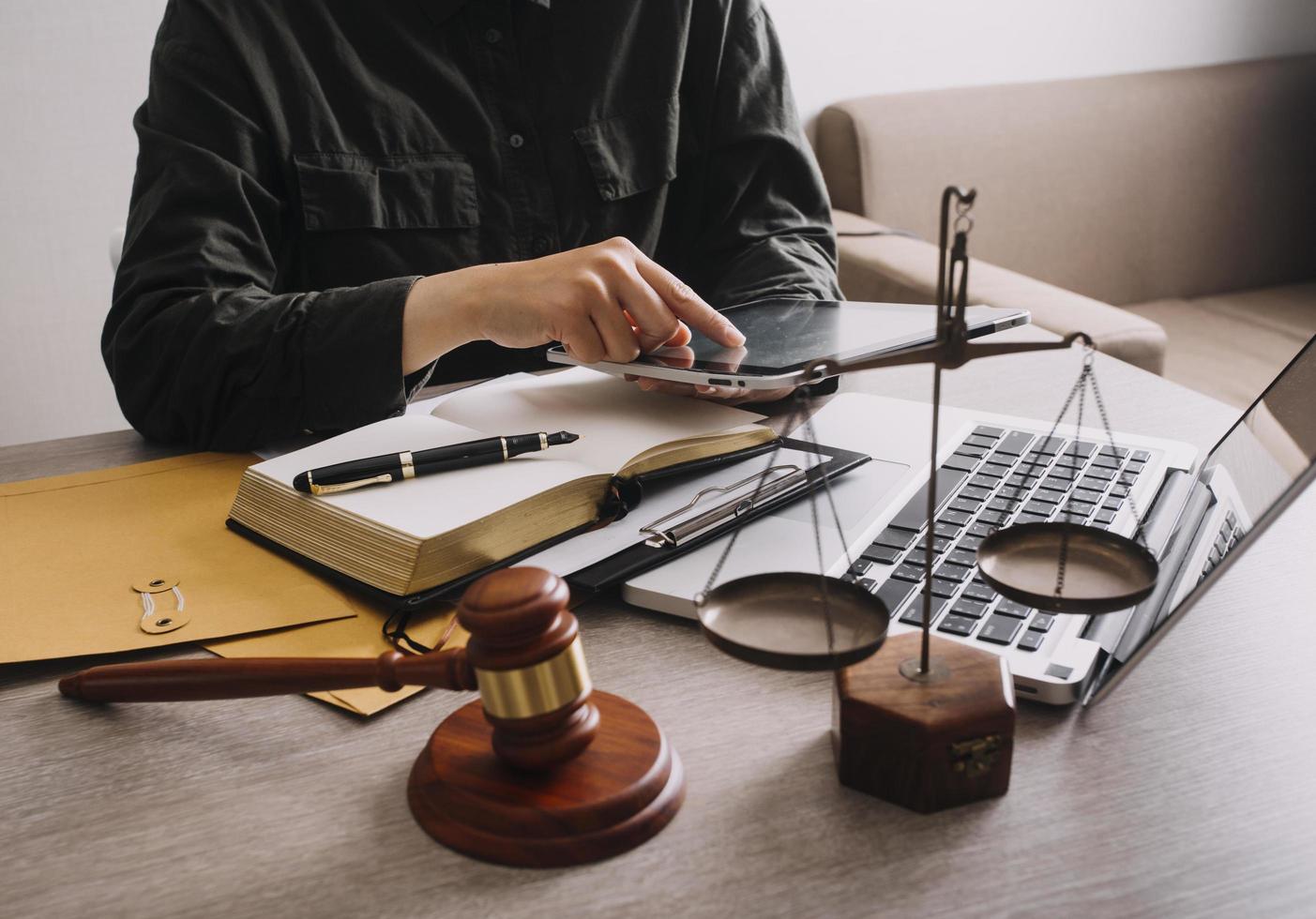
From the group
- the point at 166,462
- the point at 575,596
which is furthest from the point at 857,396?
the point at 166,462

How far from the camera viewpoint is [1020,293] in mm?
2027

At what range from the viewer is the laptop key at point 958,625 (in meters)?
0.64

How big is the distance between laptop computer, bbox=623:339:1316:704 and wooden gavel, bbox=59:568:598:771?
0.61ft

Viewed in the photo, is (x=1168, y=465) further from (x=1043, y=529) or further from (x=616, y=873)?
(x=616, y=873)

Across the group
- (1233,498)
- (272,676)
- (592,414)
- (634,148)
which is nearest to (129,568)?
(272,676)

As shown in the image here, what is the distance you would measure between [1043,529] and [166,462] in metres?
0.76

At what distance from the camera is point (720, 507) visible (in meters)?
0.79

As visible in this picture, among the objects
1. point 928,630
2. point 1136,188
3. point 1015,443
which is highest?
point 928,630

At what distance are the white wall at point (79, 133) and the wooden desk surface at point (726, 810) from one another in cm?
169

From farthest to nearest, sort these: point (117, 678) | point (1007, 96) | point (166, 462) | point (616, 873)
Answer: point (1007, 96) < point (166, 462) < point (117, 678) < point (616, 873)

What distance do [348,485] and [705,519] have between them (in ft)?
0.83

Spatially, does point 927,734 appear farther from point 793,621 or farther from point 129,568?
point 129,568

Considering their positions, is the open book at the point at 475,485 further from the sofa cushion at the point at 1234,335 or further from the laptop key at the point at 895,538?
the sofa cushion at the point at 1234,335

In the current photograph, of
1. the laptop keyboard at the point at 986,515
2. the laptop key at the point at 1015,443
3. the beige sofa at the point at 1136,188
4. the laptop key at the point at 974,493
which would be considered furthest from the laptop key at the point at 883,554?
the beige sofa at the point at 1136,188
